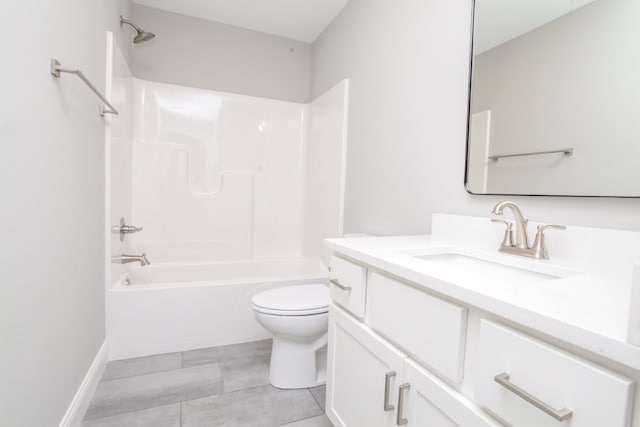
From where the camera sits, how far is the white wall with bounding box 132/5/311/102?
2551mm

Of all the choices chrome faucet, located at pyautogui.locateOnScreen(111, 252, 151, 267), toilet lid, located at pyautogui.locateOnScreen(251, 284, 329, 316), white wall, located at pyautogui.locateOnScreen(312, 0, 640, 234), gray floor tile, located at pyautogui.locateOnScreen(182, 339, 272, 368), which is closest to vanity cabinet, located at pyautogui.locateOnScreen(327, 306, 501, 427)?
toilet lid, located at pyautogui.locateOnScreen(251, 284, 329, 316)

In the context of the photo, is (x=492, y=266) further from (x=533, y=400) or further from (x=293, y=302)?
(x=293, y=302)

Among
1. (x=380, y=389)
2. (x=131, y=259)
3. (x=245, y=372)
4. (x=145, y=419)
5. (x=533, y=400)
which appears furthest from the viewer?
(x=131, y=259)

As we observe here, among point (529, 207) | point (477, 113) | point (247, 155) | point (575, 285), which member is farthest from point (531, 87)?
point (247, 155)

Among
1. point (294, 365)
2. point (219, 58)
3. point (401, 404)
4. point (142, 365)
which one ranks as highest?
point (219, 58)

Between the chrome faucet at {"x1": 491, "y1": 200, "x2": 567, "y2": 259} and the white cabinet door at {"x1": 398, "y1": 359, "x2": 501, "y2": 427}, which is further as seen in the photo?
the chrome faucet at {"x1": 491, "y1": 200, "x2": 567, "y2": 259}

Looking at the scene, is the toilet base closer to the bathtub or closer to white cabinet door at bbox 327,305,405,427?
white cabinet door at bbox 327,305,405,427

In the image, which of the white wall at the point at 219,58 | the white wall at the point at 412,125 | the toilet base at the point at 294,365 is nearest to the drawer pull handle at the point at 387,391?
the white wall at the point at 412,125

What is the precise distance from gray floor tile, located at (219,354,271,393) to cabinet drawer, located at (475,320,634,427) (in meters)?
1.37

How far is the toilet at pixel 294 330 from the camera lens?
61.6 inches

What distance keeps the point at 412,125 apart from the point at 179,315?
179 cm

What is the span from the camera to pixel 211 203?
9.08 feet

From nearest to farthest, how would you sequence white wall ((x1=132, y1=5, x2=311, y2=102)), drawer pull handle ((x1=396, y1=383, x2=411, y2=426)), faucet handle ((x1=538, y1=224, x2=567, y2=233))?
1. drawer pull handle ((x1=396, y1=383, x2=411, y2=426))
2. faucet handle ((x1=538, y1=224, x2=567, y2=233))
3. white wall ((x1=132, y1=5, x2=311, y2=102))

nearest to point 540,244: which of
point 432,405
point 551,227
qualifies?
point 551,227
